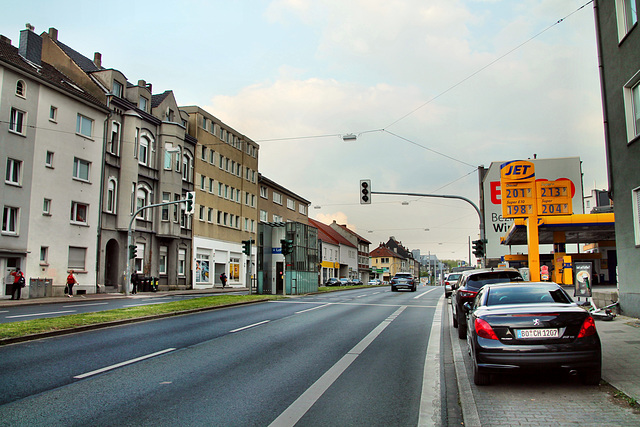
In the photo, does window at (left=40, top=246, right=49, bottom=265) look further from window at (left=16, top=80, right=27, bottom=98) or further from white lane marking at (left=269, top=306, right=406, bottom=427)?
white lane marking at (left=269, top=306, right=406, bottom=427)

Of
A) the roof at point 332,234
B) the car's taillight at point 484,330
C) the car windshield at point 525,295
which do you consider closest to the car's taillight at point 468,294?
the car windshield at point 525,295

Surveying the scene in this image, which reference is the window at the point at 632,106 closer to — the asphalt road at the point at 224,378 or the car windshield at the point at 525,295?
the asphalt road at the point at 224,378

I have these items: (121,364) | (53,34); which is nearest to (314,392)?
(121,364)

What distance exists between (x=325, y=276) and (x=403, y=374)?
250 feet

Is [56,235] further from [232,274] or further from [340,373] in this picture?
[340,373]

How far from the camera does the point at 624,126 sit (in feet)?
46.2

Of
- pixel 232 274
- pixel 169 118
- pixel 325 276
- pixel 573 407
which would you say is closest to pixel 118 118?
pixel 169 118

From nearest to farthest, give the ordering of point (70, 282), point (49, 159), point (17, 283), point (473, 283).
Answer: point (473, 283)
point (17, 283)
point (70, 282)
point (49, 159)

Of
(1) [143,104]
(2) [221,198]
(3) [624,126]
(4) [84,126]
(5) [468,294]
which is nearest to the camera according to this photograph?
(5) [468,294]

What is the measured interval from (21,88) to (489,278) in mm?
28000

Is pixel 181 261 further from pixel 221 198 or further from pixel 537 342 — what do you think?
pixel 537 342

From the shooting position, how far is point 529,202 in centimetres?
2280

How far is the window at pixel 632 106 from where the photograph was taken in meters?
13.5

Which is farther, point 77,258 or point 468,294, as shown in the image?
point 77,258
